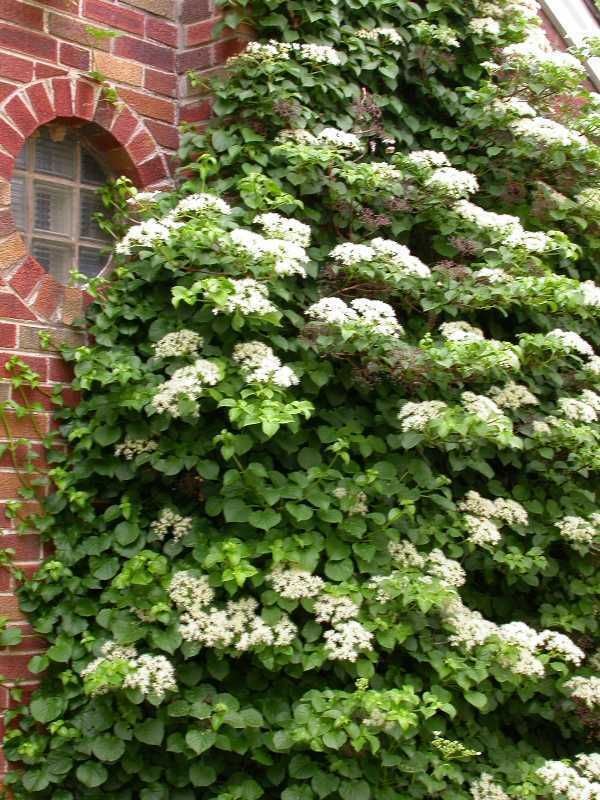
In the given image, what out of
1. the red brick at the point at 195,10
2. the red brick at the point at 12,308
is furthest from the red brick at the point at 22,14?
the red brick at the point at 12,308

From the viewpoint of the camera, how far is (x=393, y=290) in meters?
3.19

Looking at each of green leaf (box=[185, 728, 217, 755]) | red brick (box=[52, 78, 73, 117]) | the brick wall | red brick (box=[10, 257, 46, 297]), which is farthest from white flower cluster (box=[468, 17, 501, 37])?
green leaf (box=[185, 728, 217, 755])

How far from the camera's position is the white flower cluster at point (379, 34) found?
348cm

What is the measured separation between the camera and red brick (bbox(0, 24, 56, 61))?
116 inches

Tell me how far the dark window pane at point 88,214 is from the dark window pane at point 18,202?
8.2 inches

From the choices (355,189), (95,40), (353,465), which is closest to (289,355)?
(353,465)

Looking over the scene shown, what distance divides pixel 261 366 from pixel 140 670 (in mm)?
885

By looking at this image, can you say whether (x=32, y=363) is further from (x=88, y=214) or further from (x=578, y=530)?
(x=578, y=530)

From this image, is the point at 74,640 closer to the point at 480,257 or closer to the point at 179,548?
the point at 179,548

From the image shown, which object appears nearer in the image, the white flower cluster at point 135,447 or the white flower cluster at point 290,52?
the white flower cluster at point 135,447

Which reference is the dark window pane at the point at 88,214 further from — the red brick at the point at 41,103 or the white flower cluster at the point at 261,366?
the white flower cluster at the point at 261,366

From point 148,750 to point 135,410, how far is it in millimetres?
969

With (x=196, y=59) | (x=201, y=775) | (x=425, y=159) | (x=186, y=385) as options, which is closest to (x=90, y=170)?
(x=196, y=59)

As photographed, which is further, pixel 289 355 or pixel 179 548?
pixel 289 355
